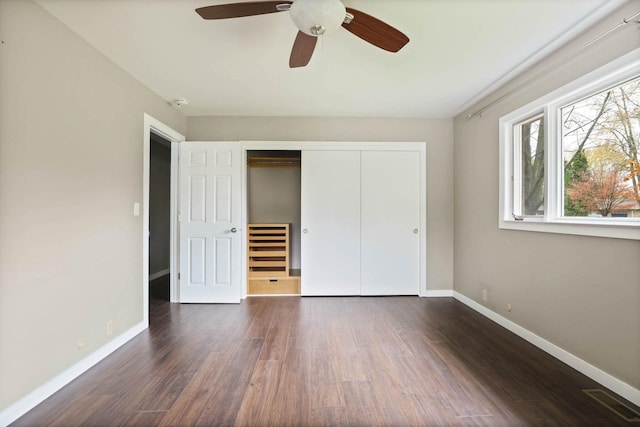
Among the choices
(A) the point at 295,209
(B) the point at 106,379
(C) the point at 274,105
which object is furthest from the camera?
(A) the point at 295,209

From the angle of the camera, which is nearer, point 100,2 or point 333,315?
point 100,2

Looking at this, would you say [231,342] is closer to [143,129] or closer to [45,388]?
[45,388]

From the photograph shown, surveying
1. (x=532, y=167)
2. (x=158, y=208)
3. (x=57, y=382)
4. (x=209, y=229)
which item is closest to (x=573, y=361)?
(x=532, y=167)

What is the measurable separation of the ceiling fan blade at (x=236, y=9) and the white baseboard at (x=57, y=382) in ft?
7.82

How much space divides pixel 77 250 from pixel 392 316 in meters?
2.87

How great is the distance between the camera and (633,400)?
1.70 metres

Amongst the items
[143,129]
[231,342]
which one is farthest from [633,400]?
[143,129]

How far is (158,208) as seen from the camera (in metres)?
5.12

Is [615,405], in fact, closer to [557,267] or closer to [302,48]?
[557,267]

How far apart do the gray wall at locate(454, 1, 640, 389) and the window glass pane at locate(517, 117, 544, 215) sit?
0.78 feet

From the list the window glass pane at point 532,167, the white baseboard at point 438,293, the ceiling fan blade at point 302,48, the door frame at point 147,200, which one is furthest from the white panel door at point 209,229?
the window glass pane at point 532,167

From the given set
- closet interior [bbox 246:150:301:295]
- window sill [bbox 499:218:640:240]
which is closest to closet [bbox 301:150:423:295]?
closet interior [bbox 246:150:301:295]

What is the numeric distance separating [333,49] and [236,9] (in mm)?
917

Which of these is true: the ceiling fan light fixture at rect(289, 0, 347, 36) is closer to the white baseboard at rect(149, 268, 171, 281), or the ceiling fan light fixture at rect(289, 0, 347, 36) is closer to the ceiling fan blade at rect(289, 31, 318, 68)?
the ceiling fan blade at rect(289, 31, 318, 68)
